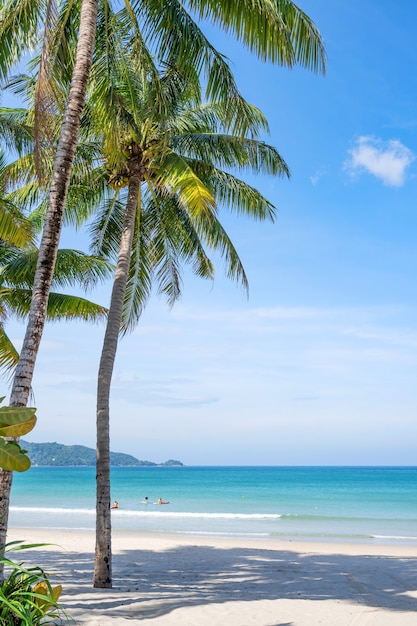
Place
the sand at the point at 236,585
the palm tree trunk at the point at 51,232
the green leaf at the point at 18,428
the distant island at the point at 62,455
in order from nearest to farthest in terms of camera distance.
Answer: the green leaf at the point at 18,428 < the palm tree trunk at the point at 51,232 < the sand at the point at 236,585 < the distant island at the point at 62,455

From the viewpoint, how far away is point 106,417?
30.0 feet

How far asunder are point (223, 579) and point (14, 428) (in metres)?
8.13

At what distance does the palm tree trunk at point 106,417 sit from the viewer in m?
8.66

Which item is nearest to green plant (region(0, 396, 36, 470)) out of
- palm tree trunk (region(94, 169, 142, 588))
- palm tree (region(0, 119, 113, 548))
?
palm tree trunk (region(94, 169, 142, 588))

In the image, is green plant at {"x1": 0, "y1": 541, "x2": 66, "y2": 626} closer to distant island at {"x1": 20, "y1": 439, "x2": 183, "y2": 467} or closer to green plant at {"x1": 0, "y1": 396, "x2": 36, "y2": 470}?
green plant at {"x1": 0, "y1": 396, "x2": 36, "y2": 470}

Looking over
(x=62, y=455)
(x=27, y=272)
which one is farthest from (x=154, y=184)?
Result: (x=62, y=455)

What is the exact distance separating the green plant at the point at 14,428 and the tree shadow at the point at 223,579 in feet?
14.6

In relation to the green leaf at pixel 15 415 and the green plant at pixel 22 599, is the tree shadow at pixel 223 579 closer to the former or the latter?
the green plant at pixel 22 599

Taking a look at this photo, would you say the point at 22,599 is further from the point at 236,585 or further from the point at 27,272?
the point at 27,272

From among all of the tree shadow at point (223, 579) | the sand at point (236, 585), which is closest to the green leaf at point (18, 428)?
the sand at point (236, 585)

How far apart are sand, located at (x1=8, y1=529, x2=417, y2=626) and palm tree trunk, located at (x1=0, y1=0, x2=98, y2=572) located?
1621 mm

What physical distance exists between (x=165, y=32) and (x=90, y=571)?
29.6 feet

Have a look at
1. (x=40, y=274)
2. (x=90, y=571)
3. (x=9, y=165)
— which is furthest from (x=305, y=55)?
(x=90, y=571)

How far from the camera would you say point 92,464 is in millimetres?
156625
